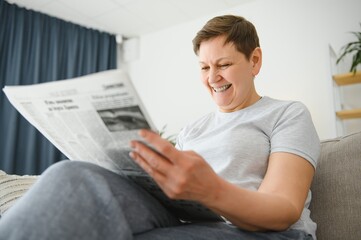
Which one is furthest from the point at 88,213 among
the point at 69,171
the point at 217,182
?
the point at 217,182

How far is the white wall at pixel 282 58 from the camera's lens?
2.66 m

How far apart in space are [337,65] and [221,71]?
74.8 inches

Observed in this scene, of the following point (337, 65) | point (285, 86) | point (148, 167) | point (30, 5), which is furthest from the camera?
point (30, 5)

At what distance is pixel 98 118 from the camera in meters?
0.58

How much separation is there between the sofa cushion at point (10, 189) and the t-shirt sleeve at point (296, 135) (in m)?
0.93

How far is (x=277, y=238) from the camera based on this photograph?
665mm

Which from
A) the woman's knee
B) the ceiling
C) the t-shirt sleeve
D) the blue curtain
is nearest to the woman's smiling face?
the t-shirt sleeve

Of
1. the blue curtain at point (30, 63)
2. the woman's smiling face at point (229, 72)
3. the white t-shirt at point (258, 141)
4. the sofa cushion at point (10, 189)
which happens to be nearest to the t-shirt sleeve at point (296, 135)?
the white t-shirt at point (258, 141)

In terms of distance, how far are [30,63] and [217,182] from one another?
10.5 ft

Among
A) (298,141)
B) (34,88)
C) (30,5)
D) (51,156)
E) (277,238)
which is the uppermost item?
(30,5)

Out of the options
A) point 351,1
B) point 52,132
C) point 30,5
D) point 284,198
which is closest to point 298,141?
point 284,198

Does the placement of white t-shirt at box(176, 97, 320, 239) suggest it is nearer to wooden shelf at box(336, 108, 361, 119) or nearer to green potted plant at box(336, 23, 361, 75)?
wooden shelf at box(336, 108, 361, 119)

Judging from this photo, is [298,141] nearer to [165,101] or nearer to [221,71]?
[221,71]

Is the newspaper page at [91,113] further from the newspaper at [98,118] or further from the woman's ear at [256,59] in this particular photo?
the woman's ear at [256,59]
